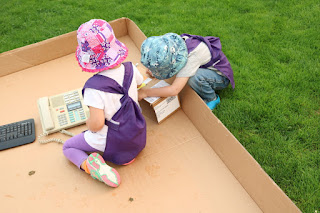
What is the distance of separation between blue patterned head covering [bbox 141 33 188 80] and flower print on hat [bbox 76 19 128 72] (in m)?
0.28

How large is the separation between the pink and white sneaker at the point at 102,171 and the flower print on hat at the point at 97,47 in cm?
56

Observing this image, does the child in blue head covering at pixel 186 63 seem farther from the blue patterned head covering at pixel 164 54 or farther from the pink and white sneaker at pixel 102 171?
the pink and white sneaker at pixel 102 171

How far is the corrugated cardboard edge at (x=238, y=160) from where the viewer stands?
1489 millimetres

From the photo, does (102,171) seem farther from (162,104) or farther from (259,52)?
(259,52)

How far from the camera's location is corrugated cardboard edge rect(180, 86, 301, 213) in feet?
4.89

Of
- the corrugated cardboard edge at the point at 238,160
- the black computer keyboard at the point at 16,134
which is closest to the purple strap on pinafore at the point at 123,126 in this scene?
the corrugated cardboard edge at the point at 238,160

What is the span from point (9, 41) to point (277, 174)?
123 inches

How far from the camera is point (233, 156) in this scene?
1782mm

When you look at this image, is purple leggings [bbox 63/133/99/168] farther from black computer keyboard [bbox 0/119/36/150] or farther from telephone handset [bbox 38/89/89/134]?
black computer keyboard [bbox 0/119/36/150]

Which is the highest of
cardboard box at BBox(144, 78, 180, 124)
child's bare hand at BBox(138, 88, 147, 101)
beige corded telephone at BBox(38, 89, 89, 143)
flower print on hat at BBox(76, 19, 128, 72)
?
flower print on hat at BBox(76, 19, 128, 72)

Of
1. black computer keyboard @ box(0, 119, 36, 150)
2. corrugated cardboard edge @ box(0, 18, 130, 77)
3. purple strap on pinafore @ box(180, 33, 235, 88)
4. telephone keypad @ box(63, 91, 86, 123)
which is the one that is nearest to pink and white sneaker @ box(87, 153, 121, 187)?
telephone keypad @ box(63, 91, 86, 123)

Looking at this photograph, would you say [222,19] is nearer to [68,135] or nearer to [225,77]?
[225,77]

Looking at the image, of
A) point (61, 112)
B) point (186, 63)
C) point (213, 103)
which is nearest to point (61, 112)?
point (61, 112)

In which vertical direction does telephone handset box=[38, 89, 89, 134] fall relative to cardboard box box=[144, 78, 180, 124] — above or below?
below
